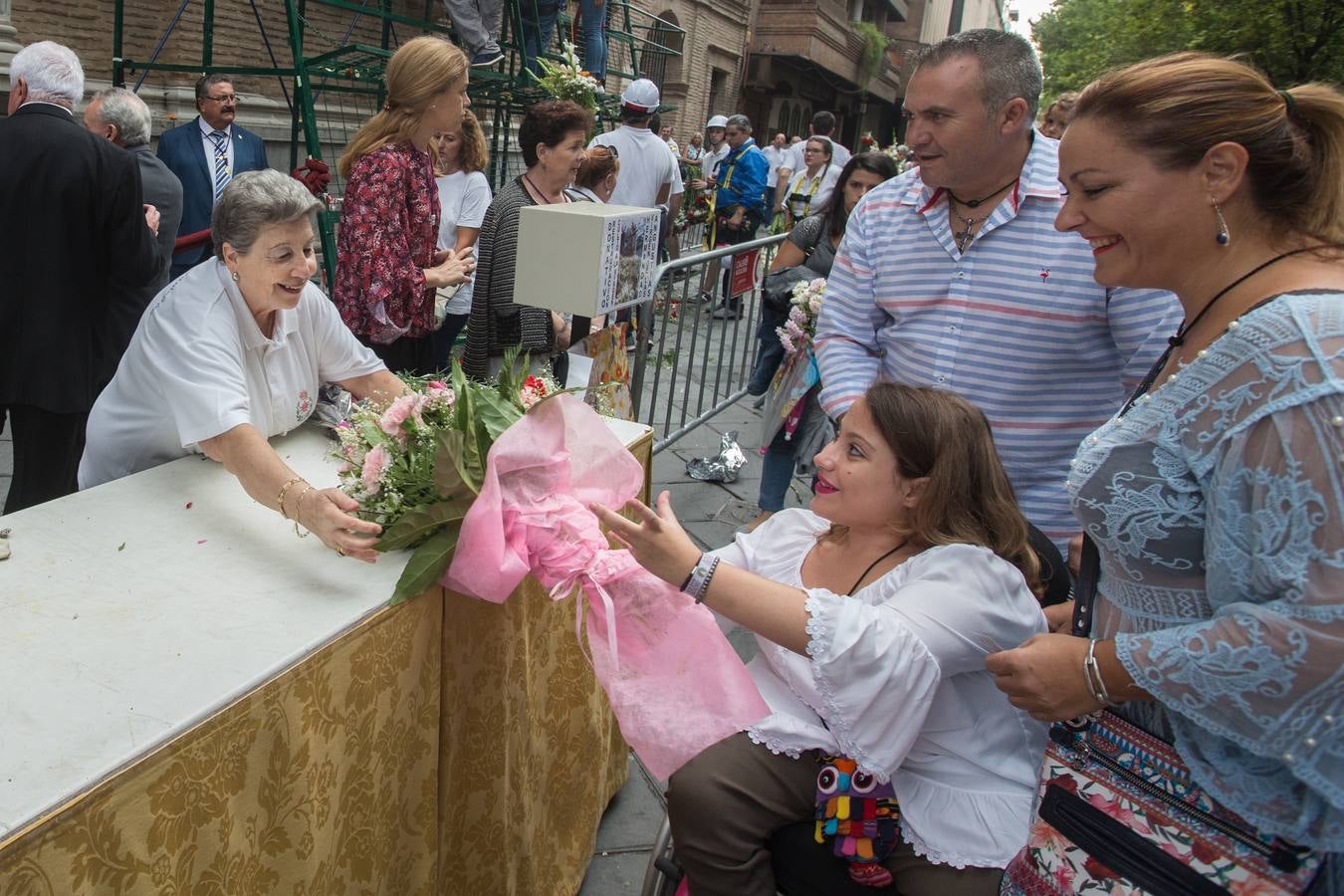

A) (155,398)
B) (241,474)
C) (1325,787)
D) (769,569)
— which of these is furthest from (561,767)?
(1325,787)

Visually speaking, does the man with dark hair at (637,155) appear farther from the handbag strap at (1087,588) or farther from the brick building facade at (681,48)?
the handbag strap at (1087,588)

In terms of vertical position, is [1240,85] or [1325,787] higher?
[1240,85]

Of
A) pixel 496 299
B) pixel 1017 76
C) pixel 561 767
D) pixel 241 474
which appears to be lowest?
pixel 561 767

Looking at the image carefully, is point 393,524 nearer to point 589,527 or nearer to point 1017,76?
point 589,527

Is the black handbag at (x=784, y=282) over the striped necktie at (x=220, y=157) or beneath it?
beneath

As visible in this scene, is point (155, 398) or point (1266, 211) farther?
point (155, 398)

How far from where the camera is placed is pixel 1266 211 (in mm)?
1285

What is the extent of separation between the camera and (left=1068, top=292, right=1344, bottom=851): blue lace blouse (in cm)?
109

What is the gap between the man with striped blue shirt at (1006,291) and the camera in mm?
2150

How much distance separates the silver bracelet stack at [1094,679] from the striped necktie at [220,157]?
5359mm

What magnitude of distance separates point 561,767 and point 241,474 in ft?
3.22

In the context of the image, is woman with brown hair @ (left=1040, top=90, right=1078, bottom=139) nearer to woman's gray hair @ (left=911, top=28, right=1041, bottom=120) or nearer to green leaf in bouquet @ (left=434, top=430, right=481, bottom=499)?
woman's gray hair @ (left=911, top=28, right=1041, bottom=120)

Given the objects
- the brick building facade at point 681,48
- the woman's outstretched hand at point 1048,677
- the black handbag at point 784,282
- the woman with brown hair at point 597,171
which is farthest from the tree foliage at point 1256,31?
the woman's outstretched hand at point 1048,677

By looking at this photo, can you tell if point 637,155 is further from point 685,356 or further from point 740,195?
point 740,195
